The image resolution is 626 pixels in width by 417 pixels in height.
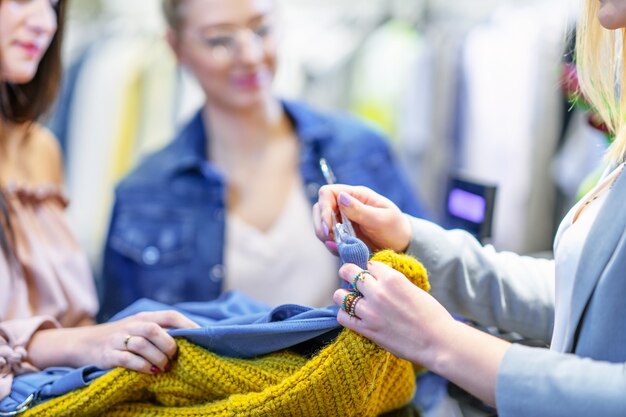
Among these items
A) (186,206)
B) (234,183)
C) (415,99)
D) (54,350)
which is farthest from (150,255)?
(415,99)

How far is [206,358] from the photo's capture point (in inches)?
37.1

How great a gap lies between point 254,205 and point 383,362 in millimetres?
931

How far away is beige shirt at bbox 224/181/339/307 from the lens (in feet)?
5.45

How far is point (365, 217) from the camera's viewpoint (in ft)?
3.30

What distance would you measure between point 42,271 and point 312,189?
64cm

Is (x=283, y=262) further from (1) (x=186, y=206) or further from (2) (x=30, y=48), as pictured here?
(2) (x=30, y=48)

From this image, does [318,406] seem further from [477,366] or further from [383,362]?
[477,366]

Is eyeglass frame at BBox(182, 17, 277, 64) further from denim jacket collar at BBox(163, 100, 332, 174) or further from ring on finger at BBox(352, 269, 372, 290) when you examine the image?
ring on finger at BBox(352, 269, 372, 290)

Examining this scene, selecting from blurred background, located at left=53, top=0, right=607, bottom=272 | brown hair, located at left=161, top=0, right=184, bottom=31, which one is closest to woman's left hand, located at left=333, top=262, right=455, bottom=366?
brown hair, located at left=161, top=0, right=184, bottom=31

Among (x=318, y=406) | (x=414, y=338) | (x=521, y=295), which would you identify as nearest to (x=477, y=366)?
(x=414, y=338)

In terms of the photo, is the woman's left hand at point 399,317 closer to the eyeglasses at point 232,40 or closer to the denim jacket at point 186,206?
the denim jacket at point 186,206

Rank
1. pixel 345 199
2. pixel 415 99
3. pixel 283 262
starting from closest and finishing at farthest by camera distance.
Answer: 1. pixel 345 199
2. pixel 283 262
3. pixel 415 99

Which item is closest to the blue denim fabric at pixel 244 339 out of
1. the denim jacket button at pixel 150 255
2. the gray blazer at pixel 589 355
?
the gray blazer at pixel 589 355

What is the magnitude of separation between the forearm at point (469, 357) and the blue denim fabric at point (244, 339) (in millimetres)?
140
